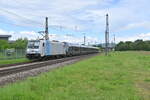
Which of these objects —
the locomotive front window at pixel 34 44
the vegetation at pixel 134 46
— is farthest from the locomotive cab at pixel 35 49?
the vegetation at pixel 134 46

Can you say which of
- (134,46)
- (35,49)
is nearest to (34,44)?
(35,49)

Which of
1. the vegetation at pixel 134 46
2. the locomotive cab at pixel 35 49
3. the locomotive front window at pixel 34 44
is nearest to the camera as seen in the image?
the locomotive cab at pixel 35 49

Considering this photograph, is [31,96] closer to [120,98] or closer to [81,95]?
[81,95]

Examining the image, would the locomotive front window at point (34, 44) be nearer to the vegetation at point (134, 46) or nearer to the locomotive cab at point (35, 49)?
the locomotive cab at point (35, 49)

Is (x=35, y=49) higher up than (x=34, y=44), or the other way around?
(x=34, y=44)

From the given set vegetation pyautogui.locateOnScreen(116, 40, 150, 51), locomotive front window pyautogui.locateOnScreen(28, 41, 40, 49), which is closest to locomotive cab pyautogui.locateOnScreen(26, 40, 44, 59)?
locomotive front window pyautogui.locateOnScreen(28, 41, 40, 49)

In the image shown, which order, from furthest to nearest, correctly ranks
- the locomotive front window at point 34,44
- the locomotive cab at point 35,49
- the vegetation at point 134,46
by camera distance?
the vegetation at point 134,46, the locomotive front window at point 34,44, the locomotive cab at point 35,49

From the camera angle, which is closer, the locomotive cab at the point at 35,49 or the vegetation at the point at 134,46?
the locomotive cab at the point at 35,49

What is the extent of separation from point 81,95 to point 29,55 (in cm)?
2545

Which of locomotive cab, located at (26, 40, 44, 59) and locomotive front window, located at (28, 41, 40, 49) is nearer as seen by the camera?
locomotive cab, located at (26, 40, 44, 59)

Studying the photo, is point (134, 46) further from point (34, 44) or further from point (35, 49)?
point (35, 49)

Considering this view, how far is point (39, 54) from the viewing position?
106 ft

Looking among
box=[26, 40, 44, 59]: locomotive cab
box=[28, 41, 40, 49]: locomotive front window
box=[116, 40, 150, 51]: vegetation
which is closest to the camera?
box=[26, 40, 44, 59]: locomotive cab

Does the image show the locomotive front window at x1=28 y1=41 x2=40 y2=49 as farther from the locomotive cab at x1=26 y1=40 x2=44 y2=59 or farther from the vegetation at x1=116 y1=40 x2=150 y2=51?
the vegetation at x1=116 y1=40 x2=150 y2=51
